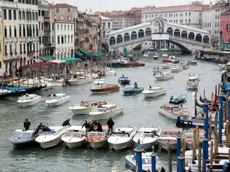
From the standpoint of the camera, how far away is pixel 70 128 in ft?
43.7

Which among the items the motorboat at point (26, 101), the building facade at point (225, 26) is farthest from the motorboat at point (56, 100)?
the building facade at point (225, 26)

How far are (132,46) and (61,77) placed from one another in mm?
21300

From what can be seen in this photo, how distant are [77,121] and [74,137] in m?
3.71

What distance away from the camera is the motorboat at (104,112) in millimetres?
16375

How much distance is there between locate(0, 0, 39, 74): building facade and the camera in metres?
26.4

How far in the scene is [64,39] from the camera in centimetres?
3531

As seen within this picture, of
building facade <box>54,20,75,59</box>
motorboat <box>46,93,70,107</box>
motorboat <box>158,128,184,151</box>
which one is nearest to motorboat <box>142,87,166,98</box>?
motorboat <box>46,93,70,107</box>

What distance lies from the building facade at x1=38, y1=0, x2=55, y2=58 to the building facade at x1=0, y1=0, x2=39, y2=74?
0.95 metres

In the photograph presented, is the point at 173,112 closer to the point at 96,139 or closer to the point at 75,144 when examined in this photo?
the point at 96,139

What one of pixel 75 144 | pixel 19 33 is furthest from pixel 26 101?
pixel 19 33

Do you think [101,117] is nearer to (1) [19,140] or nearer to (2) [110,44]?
(1) [19,140]

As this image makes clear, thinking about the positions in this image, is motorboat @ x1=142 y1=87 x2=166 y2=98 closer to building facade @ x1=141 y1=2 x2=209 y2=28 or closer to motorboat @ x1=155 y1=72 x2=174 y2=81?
motorboat @ x1=155 y1=72 x2=174 y2=81

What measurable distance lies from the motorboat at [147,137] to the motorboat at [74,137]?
4.26 feet

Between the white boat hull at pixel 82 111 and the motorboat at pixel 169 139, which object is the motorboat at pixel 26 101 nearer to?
the white boat hull at pixel 82 111
